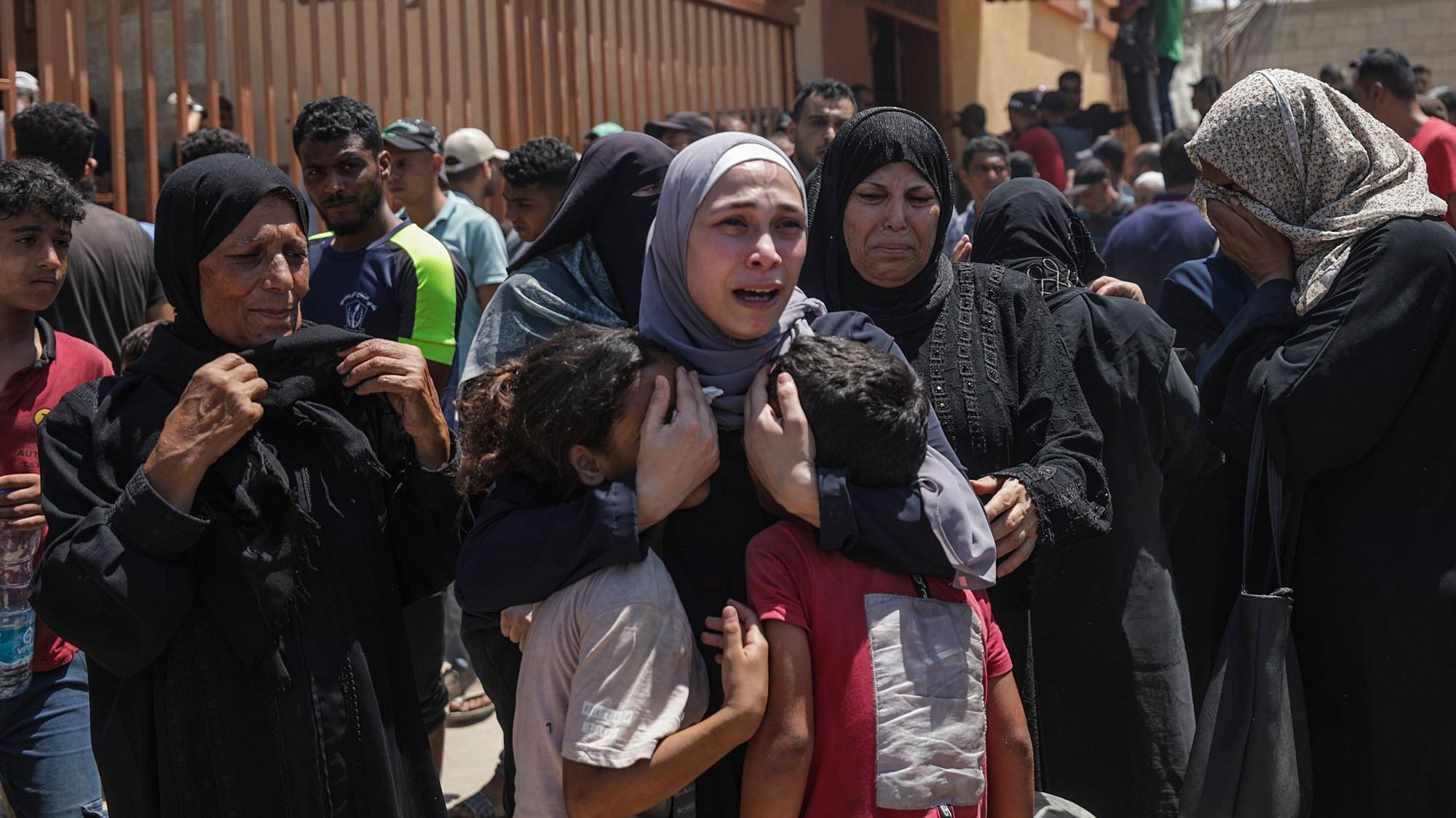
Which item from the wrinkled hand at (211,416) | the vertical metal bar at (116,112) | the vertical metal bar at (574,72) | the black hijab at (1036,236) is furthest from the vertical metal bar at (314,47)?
the wrinkled hand at (211,416)

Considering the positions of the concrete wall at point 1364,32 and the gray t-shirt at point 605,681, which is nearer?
the gray t-shirt at point 605,681

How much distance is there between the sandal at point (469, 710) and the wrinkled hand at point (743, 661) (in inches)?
142

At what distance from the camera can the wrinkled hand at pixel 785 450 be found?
2.00 metres

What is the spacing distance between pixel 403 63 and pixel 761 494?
17.7 ft

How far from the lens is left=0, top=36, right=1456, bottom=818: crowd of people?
1997 mm

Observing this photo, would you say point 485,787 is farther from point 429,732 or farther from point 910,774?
point 910,774

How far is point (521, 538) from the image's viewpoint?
1.99 metres

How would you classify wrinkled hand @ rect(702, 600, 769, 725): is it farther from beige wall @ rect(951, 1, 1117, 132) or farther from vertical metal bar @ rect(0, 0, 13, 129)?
beige wall @ rect(951, 1, 1117, 132)

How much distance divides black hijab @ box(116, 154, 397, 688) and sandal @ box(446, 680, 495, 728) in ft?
10.3

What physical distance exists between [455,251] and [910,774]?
3988mm

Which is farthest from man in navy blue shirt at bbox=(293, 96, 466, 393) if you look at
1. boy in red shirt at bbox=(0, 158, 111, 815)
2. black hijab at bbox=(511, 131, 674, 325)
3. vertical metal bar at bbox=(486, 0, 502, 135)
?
vertical metal bar at bbox=(486, 0, 502, 135)

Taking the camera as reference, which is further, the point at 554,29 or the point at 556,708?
the point at 554,29

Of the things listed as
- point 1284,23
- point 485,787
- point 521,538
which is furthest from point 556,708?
point 1284,23

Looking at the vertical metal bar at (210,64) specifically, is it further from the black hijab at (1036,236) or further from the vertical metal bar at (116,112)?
the black hijab at (1036,236)
